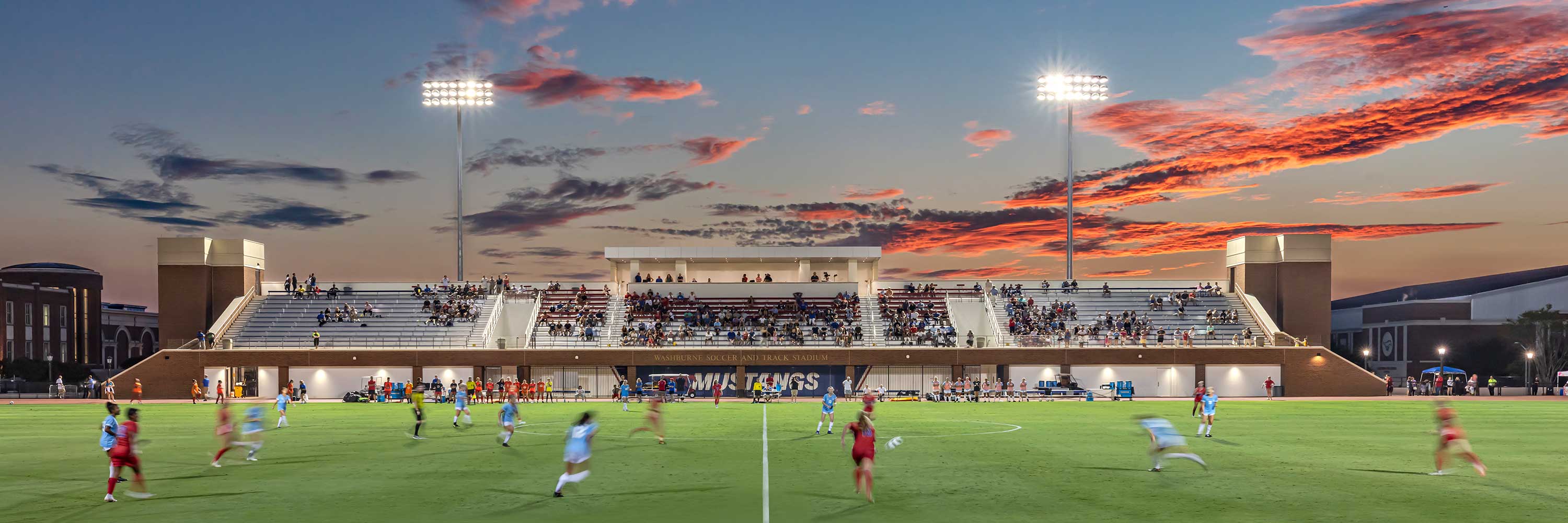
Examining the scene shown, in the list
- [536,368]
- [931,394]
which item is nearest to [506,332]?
[536,368]

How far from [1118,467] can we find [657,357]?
42.0 m

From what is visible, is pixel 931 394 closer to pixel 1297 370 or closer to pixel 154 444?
pixel 1297 370

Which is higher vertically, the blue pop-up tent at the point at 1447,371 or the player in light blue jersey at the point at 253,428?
the player in light blue jersey at the point at 253,428

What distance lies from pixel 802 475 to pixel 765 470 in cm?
121

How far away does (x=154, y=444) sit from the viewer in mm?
29625

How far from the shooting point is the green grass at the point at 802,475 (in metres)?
17.3

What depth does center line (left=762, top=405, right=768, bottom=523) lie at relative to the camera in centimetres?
1708

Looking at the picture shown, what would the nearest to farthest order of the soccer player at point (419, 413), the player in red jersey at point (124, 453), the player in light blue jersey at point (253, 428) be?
the player in red jersey at point (124, 453) → the player in light blue jersey at point (253, 428) → the soccer player at point (419, 413)

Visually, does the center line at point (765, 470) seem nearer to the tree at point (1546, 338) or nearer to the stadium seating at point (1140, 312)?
the stadium seating at point (1140, 312)

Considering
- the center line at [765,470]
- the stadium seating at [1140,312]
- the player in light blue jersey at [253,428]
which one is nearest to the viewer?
the center line at [765,470]

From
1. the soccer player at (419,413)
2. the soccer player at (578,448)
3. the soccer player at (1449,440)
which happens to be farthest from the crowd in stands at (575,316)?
the soccer player at (1449,440)

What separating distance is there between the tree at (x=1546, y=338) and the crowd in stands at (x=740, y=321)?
157 ft

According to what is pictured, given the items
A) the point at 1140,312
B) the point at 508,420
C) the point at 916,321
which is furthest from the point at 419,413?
the point at 1140,312

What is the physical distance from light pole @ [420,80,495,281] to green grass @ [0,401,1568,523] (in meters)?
33.8
